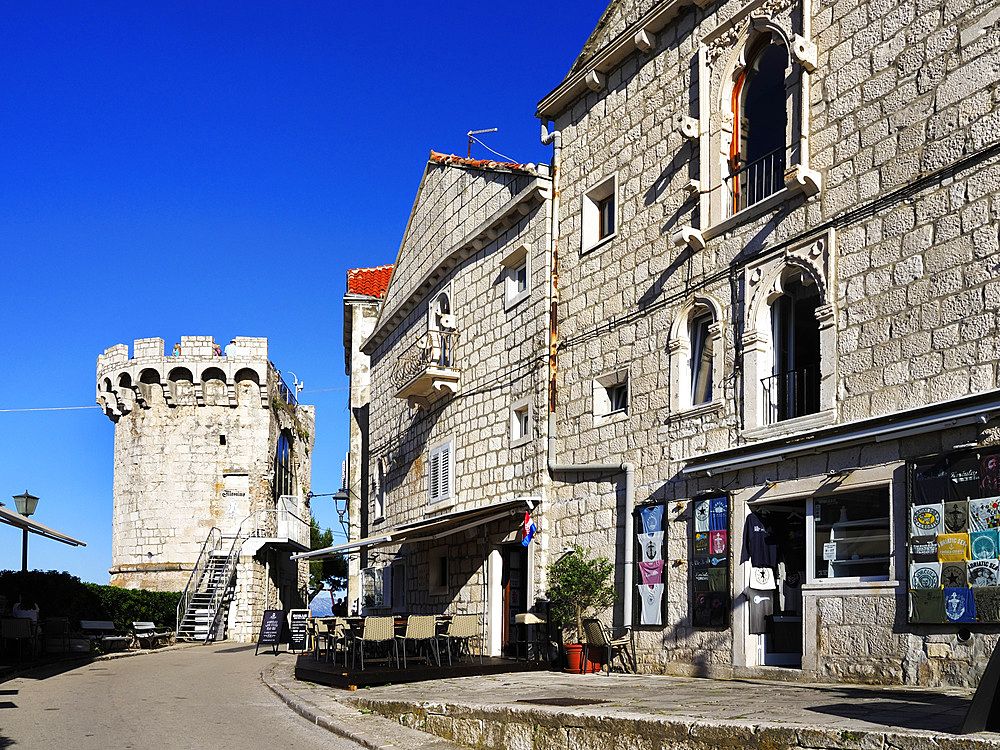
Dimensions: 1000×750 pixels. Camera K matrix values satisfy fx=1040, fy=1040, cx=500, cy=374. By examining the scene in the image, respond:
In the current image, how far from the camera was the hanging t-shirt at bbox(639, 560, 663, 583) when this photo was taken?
43.1 feet

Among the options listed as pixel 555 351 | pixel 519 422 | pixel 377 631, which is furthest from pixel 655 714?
pixel 519 422

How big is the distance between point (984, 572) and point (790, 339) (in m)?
3.70

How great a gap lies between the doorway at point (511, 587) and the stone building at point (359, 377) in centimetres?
1107

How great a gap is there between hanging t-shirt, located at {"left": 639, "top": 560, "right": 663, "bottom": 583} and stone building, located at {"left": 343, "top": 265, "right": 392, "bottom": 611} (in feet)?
51.4

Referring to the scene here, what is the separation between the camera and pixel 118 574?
37.5m

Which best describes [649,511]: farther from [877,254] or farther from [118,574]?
[118,574]

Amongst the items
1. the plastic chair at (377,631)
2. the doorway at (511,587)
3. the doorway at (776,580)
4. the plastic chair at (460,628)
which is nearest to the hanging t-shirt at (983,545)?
the doorway at (776,580)

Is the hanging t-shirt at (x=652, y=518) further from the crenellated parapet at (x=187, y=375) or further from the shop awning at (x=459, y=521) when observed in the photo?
the crenellated parapet at (x=187, y=375)

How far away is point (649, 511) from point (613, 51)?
663 cm

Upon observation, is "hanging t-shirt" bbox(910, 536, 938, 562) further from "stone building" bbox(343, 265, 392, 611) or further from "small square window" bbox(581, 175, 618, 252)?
"stone building" bbox(343, 265, 392, 611)

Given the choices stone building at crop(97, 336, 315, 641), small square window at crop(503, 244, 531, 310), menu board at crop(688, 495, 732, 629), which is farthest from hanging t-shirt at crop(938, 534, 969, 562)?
stone building at crop(97, 336, 315, 641)

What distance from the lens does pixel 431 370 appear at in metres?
19.4

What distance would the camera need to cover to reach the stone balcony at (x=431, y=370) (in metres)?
19.6

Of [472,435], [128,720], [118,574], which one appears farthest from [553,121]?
[118,574]
